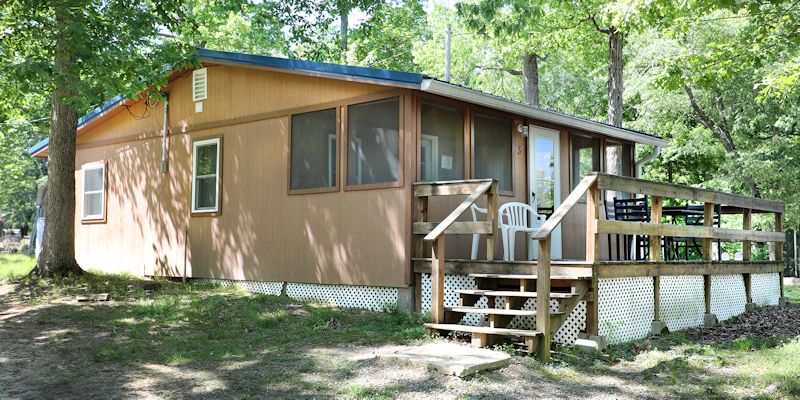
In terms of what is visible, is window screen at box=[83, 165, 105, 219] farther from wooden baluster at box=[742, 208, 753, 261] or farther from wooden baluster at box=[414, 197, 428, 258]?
wooden baluster at box=[742, 208, 753, 261]

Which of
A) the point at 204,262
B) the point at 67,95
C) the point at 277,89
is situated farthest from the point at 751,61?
the point at 67,95

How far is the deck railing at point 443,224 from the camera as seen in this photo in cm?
667

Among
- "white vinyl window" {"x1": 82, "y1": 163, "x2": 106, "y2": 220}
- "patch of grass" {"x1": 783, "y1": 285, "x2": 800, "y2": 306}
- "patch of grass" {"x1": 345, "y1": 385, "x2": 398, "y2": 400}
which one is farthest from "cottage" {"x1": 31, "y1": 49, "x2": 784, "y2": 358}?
"patch of grass" {"x1": 345, "y1": 385, "x2": 398, "y2": 400}

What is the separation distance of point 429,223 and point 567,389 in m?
2.89

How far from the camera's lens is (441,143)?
327 inches

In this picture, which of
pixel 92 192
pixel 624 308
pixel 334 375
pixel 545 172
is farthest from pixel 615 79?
pixel 334 375

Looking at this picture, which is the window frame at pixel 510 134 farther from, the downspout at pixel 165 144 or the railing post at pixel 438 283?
the downspout at pixel 165 144

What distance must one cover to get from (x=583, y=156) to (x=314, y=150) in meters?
4.36

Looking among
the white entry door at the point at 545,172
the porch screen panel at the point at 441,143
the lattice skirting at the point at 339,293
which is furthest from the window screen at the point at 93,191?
the white entry door at the point at 545,172

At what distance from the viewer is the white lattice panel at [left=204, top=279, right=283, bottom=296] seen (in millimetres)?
9336

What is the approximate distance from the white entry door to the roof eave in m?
0.27

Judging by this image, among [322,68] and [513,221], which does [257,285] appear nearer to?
[322,68]

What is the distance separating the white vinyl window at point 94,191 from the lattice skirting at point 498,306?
7.35m

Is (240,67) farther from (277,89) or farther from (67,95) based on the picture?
(67,95)
